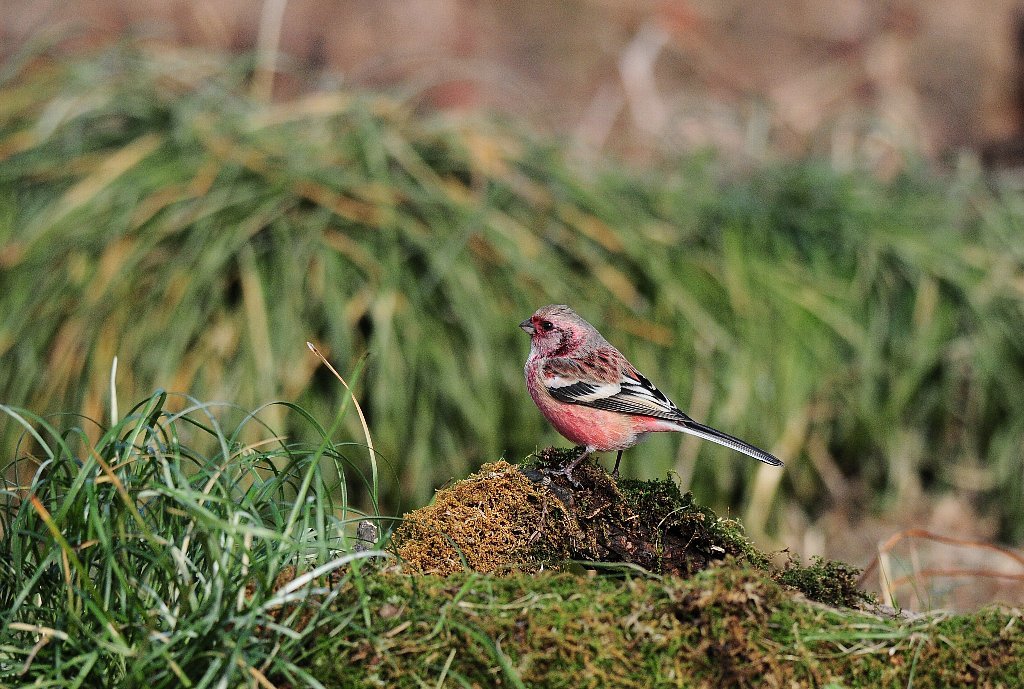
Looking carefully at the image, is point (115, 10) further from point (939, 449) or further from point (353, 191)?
point (939, 449)

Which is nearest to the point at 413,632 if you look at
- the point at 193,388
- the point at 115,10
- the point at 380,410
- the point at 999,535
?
the point at 380,410

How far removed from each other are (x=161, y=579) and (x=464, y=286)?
9.05 ft

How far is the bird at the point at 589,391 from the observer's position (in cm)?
261

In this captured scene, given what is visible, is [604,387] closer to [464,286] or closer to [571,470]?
[571,470]

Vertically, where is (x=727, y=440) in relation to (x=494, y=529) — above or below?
above

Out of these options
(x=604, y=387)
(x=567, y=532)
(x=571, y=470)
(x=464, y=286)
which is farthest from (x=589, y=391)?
(x=464, y=286)

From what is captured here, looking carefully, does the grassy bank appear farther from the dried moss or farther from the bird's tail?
the bird's tail

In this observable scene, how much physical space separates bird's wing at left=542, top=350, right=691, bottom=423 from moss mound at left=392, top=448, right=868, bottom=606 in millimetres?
259

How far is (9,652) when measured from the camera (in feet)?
6.75

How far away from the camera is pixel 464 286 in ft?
15.5

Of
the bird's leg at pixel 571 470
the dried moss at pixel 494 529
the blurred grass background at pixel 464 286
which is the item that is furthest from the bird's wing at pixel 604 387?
the blurred grass background at pixel 464 286

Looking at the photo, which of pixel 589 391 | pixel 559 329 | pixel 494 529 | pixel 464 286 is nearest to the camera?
pixel 494 529

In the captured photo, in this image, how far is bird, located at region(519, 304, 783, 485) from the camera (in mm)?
2609

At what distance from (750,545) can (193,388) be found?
2.85m
